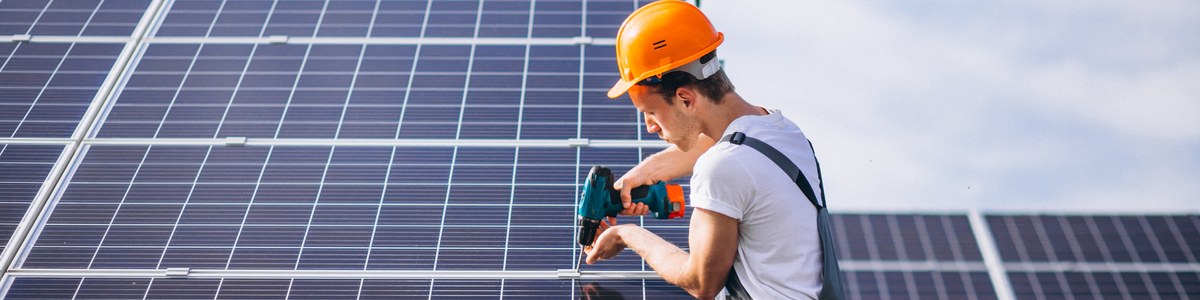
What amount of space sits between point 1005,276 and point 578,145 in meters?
5.33

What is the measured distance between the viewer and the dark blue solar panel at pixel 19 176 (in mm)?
4887

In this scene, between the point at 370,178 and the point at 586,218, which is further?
the point at 370,178

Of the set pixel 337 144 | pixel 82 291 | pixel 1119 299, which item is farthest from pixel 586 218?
pixel 1119 299

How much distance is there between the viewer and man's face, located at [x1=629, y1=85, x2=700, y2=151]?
3.11m

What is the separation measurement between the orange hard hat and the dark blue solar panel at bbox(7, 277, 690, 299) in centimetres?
138

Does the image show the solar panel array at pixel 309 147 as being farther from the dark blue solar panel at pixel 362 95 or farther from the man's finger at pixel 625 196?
the man's finger at pixel 625 196

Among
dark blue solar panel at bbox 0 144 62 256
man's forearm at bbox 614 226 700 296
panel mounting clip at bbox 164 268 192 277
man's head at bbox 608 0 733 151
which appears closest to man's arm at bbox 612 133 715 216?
man's forearm at bbox 614 226 700 296

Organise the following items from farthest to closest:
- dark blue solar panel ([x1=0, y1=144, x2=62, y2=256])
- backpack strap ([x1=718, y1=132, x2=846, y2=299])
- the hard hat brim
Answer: dark blue solar panel ([x1=0, y1=144, x2=62, y2=256])
the hard hat brim
backpack strap ([x1=718, y1=132, x2=846, y2=299])

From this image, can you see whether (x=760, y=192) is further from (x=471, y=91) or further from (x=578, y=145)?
(x=471, y=91)

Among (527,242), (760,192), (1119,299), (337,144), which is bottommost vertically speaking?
(1119,299)

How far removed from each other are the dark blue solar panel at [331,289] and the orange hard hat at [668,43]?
1.38 m

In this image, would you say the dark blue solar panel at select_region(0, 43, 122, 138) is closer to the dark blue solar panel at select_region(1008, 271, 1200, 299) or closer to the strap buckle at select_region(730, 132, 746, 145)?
the strap buckle at select_region(730, 132, 746, 145)

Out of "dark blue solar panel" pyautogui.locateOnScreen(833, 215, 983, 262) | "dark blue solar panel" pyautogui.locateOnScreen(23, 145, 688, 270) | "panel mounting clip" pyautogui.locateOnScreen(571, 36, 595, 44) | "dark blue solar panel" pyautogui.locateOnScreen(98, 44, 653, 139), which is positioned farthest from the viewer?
"dark blue solar panel" pyautogui.locateOnScreen(833, 215, 983, 262)

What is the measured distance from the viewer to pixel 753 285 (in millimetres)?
2977
